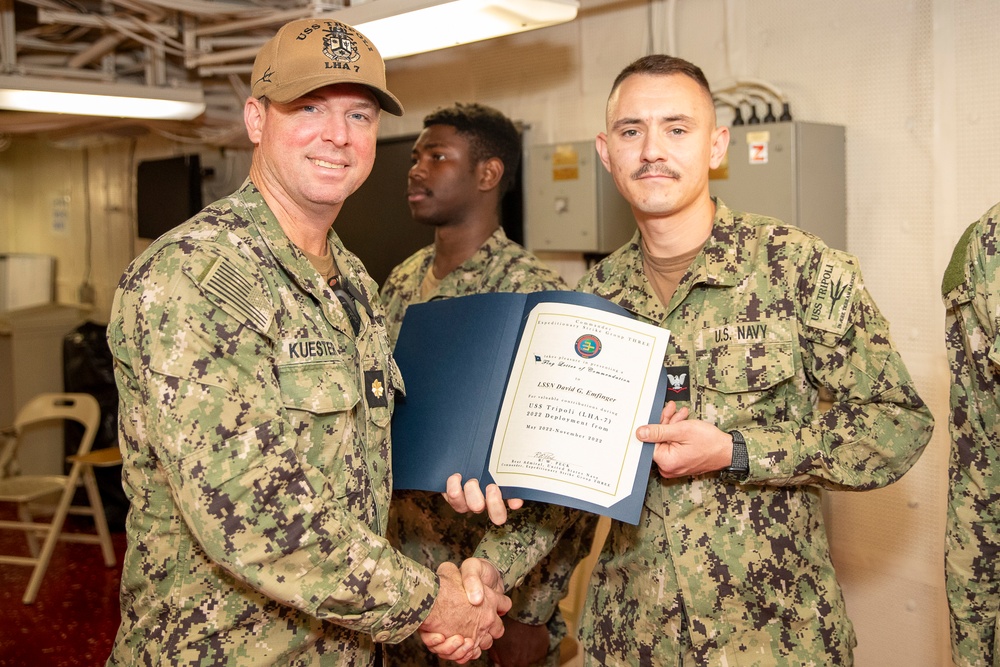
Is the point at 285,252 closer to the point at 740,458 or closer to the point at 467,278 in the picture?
the point at 740,458

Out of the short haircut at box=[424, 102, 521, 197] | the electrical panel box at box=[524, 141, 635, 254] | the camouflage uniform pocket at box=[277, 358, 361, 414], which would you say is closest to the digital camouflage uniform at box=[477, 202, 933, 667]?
the camouflage uniform pocket at box=[277, 358, 361, 414]

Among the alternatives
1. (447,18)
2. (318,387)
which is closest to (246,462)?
(318,387)

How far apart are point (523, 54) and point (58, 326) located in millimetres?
4587

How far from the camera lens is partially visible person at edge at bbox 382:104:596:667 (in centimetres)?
250

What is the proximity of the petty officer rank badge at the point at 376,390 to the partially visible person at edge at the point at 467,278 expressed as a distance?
757 mm

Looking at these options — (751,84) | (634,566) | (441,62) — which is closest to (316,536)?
(634,566)

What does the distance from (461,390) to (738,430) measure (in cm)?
63

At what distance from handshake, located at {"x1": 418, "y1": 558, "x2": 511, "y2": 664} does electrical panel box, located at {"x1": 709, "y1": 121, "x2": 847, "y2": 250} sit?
1.54 metres

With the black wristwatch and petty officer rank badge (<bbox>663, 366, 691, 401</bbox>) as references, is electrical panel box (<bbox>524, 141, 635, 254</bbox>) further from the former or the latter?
the black wristwatch

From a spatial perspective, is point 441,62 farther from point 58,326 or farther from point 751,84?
point 58,326

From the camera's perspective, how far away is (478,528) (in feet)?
8.65

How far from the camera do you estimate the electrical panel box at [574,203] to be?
3.57 m

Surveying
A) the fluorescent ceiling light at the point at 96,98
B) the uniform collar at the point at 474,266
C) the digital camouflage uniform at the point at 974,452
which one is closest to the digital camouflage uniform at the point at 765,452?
the digital camouflage uniform at the point at 974,452

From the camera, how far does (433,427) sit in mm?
2037
